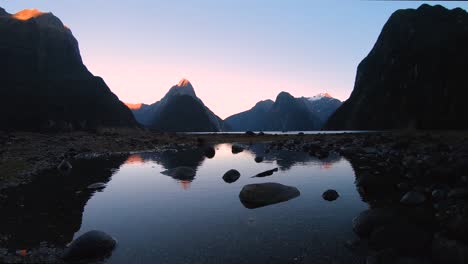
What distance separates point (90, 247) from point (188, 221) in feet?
15.0

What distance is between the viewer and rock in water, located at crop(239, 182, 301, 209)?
53.3 feet

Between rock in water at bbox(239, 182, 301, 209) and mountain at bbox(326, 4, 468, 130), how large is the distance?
303 feet

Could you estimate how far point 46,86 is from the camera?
114188 millimetres

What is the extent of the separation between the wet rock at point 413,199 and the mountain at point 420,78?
90.5 metres

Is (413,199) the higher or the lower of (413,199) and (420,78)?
the lower

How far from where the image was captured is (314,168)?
2928 centimetres

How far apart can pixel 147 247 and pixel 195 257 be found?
210 centimetres

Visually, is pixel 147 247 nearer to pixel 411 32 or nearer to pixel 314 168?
pixel 314 168

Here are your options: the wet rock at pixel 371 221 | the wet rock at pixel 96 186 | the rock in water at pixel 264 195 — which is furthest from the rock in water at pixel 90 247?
the wet rock at pixel 96 186

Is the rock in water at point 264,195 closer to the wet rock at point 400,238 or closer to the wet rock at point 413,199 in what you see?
the wet rock at point 413,199

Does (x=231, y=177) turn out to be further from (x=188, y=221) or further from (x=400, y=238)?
(x=400, y=238)

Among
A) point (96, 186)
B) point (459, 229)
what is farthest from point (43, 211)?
point (459, 229)

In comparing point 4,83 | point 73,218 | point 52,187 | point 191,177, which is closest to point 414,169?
point 191,177

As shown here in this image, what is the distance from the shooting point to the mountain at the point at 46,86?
3541 inches
